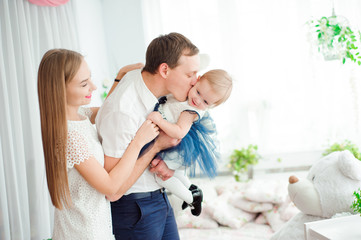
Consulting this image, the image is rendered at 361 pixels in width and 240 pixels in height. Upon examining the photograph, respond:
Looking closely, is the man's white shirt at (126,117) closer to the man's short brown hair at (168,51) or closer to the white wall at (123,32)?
the man's short brown hair at (168,51)

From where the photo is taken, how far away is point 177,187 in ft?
5.46

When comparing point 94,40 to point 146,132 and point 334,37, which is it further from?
point 146,132

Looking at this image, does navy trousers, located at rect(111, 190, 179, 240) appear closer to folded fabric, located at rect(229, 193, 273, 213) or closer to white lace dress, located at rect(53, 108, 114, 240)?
white lace dress, located at rect(53, 108, 114, 240)

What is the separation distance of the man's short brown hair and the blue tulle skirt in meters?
0.39

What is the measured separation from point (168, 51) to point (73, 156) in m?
0.59

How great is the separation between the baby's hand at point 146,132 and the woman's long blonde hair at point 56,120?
300mm

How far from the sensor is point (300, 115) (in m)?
3.80

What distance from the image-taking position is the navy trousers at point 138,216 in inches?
57.1

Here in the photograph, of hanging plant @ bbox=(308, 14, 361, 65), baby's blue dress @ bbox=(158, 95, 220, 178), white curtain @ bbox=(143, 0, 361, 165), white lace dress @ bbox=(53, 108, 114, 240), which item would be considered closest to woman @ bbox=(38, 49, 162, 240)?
white lace dress @ bbox=(53, 108, 114, 240)

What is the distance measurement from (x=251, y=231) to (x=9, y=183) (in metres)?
1.94

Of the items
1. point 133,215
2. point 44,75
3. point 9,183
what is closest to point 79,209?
point 133,215

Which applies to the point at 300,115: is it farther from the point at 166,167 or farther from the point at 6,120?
the point at 6,120

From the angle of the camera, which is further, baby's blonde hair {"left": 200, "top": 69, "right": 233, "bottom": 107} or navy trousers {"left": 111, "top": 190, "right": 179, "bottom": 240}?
baby's blonde hair {"left": 200, "top": 69, "right": 233, "bottom": 107}

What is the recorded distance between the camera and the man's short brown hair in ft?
4.69
